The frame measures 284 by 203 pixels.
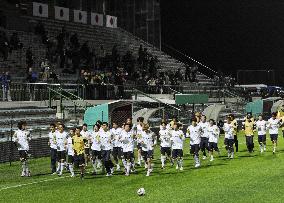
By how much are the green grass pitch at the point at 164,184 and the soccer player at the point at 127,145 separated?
550 mm

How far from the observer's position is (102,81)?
A: 42.7m

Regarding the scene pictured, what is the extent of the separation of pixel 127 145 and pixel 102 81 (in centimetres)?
1839

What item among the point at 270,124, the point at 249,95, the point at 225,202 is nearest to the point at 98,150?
the point at 225,202

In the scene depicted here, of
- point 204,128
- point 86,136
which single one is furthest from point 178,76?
point 86,136

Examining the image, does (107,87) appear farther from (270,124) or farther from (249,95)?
(249,95)

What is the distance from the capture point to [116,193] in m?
19.8

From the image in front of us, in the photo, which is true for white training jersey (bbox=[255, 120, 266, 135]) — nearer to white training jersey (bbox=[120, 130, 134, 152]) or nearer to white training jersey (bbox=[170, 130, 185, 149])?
white training jersey (bbox=[170, 130, 185, 149])

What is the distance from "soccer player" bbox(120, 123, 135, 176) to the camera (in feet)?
80.5

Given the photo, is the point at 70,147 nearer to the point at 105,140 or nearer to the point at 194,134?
the point at 105,140

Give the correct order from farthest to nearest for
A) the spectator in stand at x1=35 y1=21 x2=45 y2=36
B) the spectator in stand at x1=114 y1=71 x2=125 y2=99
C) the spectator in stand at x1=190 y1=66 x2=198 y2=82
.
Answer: the spectator in stand at x1=190 y1=66 x2=198 y2=82 → the spectator in stand at x1=35 y1=21 x2=45 y2=36 → the spectator in stand at x1=114 y1=71 x2=125 y2=99

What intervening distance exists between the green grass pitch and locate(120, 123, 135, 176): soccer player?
0.55 metres

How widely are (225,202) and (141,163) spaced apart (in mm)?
11427

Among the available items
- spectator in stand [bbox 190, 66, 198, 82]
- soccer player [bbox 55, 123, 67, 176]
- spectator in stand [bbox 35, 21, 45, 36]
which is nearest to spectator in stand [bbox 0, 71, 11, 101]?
soccer player [bbox 55, 123, 67, 176]

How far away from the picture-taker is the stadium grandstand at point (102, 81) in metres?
31.4
